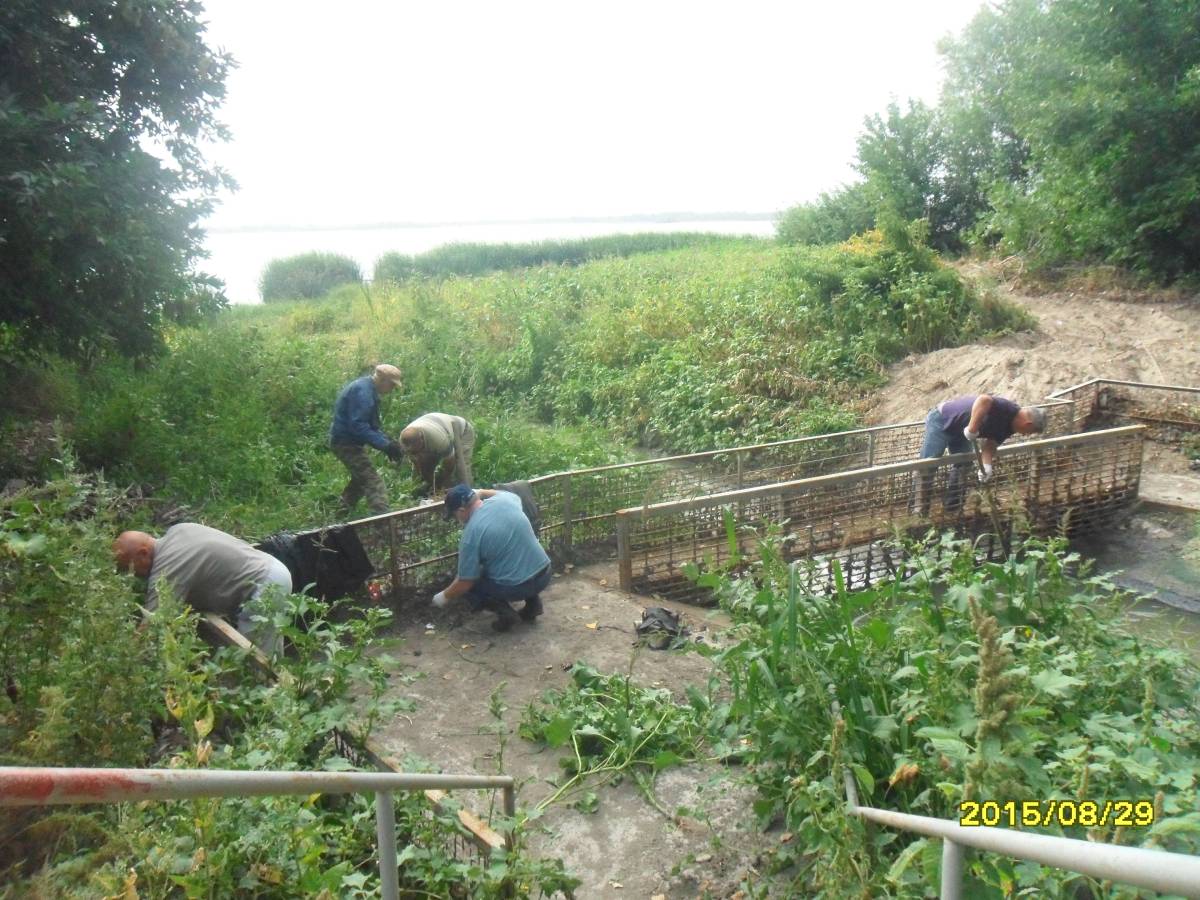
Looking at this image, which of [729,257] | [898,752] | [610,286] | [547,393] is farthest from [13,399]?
[729,257]

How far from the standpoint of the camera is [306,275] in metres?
27.3

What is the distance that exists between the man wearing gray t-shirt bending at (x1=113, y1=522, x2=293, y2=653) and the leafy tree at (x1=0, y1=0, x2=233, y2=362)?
3402 millimetres

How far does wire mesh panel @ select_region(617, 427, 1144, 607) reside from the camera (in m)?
7.71

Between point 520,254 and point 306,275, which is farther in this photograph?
point 520,254

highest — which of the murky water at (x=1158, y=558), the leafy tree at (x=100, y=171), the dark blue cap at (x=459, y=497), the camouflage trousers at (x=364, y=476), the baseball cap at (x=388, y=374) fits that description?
the leafy tree at (x=100, y=171)

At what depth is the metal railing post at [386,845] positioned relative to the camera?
2.45 metres

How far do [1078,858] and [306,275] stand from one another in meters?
28.2

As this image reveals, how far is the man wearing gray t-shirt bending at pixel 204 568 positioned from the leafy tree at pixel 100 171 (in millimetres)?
3402

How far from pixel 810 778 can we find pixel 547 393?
43.9 ft

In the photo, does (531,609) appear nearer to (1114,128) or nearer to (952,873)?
(952,873)

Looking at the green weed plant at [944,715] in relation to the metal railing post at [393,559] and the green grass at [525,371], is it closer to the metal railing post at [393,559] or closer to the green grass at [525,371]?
the metal railing post at [393,559]

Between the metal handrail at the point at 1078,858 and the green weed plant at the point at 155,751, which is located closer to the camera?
the metal handrail at the point at 1078,858

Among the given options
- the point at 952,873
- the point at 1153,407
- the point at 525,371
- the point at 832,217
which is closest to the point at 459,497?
the point at 952,873
